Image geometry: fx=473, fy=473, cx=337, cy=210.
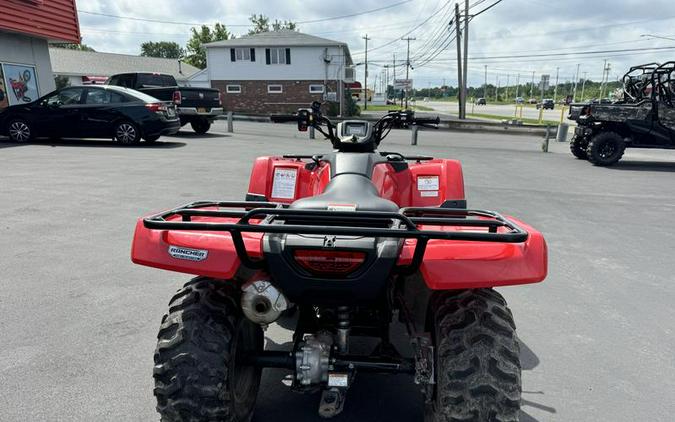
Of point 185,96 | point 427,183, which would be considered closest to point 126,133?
point 185,96

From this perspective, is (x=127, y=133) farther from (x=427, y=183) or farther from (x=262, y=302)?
(x=262, y=302)

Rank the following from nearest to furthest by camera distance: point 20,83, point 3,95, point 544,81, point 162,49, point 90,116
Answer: point 90,116 < point 3,95 < point 20,83 < point 544,81 < point 162,49

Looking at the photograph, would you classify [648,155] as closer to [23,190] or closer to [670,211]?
[670,211]

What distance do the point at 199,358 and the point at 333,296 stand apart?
24.9 inches

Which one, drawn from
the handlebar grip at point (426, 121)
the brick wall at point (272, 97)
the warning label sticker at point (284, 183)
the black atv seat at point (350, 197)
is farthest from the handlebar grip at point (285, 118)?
the brick wall at point (272, 97)

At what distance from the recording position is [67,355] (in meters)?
3.09

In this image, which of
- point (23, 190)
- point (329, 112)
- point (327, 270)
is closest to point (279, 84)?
point (329, 112)

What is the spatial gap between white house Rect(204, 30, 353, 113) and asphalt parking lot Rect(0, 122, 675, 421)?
3099cm

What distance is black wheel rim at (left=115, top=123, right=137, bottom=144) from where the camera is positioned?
13078 millimetres

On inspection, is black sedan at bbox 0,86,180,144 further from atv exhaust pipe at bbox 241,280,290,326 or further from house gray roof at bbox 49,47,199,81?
house gray roof at bbox 49,47,199,81

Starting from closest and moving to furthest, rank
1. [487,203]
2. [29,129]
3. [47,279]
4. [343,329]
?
1. [343,329]
2. [47,279]
3. [487,203]
4. [29,129]

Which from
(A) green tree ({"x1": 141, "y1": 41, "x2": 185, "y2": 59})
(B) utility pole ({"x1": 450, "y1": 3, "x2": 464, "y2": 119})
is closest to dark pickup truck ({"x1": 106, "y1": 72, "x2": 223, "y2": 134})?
(B) utility pole ({"x1": 450, "y1": 3, "x2": 464, "y2": 119})

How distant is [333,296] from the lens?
1922 millimetres

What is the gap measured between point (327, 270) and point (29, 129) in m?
14.4
